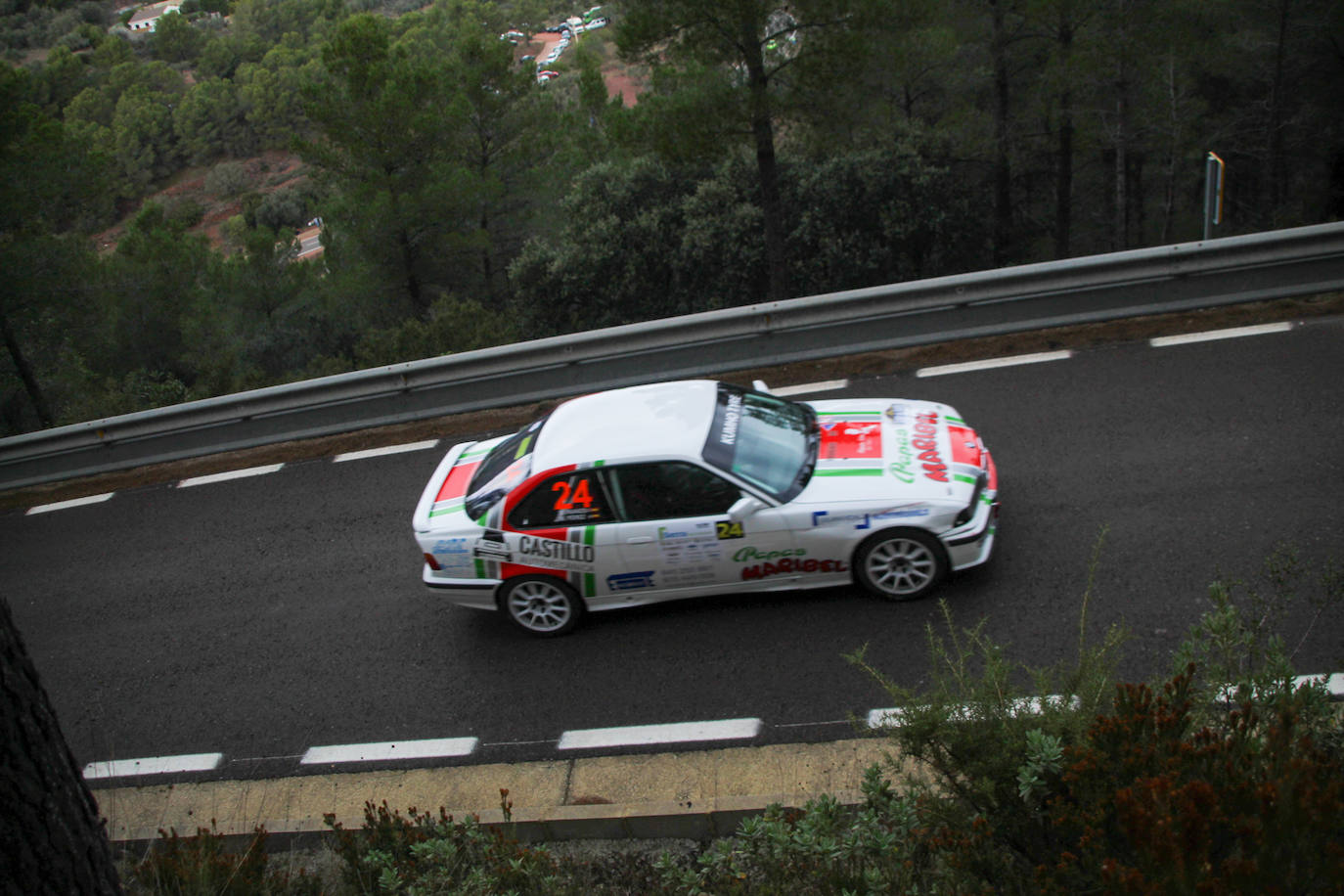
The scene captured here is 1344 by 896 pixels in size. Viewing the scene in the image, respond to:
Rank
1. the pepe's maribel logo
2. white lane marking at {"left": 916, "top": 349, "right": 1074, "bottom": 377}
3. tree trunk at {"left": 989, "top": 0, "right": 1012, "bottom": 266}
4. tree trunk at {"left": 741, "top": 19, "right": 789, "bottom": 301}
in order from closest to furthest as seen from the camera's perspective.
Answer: the pepe's maribel logo, white lane marking at {"left": 916, "top": 349, "right": 1074, "bottom": 377}, tree trunk at {"left": 741, "top": 19, "right": 789, "bottom": 301}, tree trunk at {"left": 989, "top": 0, "right": 1012, "bottom": 266}

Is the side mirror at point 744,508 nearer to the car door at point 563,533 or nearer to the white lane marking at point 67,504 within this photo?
the car door at point 563,533

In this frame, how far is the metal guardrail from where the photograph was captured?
10.0m

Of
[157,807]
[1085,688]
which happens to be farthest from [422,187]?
[1085,688]

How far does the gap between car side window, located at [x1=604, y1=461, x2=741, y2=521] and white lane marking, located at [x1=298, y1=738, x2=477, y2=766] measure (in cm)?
179

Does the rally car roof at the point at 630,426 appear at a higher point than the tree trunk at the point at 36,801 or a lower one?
lower

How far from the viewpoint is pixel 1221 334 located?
9.66 meters

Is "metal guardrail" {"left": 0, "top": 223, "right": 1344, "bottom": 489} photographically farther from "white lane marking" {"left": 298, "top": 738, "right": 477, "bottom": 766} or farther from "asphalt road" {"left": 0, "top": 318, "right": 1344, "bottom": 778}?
"white lane marking" {"left": 298, "top": 738, "right": 477, "bottom": 766}

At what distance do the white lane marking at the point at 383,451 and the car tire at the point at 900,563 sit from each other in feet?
17.0

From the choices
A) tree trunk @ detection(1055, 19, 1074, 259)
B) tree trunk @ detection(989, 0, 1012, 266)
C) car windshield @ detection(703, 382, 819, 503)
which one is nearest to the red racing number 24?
car windshield @ detection(703, 382, 819, 503)

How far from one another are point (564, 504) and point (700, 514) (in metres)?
0.93

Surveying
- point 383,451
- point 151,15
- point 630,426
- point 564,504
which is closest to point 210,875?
point 564,504

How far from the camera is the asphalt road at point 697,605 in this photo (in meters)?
6.56

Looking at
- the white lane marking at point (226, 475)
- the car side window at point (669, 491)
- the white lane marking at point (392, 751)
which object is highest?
the car side window at point (669, 491)

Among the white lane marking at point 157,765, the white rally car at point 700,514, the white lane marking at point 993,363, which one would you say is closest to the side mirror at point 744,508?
the white rally car at point 700,514
